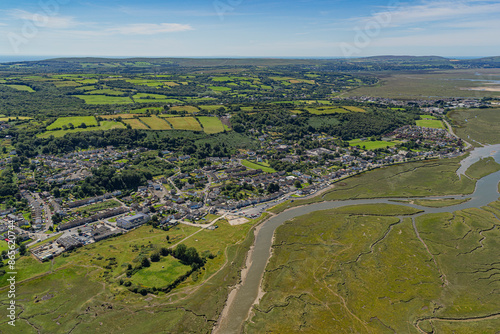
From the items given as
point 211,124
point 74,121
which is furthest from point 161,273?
point 74,121

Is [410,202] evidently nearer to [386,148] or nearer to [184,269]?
[386,148]

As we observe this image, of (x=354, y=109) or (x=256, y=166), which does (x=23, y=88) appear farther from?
(x=354, y=109)

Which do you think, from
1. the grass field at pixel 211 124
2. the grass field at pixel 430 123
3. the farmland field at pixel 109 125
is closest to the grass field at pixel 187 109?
the grass field at pixel 211 124

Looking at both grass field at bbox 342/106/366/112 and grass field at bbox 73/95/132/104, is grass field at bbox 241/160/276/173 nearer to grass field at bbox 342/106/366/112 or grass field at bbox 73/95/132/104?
grass field at bbox 342/106/366/112

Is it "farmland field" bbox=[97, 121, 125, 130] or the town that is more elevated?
"farmland field" bbox=[97, 121, 125, 130]

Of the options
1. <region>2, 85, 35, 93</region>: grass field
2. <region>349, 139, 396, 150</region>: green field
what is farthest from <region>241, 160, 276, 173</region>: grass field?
<region>2, 85, 35, 93</region>: grass field

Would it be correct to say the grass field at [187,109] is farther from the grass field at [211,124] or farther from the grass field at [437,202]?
the grass field at [437,202]
